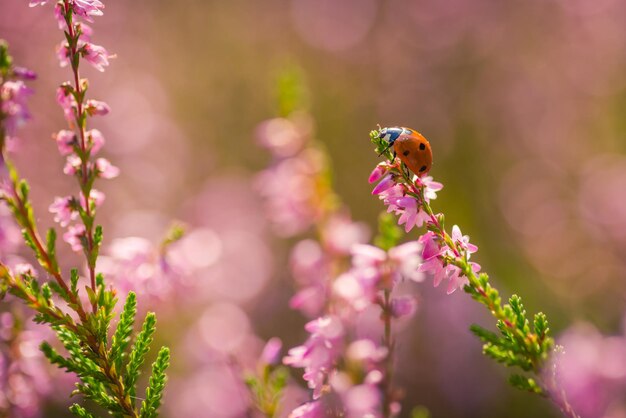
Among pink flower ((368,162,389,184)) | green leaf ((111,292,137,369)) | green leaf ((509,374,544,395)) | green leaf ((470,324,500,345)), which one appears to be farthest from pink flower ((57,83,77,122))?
green leaf ((509,374,544,395))

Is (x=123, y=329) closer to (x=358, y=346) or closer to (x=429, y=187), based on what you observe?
(x=358, y=346)

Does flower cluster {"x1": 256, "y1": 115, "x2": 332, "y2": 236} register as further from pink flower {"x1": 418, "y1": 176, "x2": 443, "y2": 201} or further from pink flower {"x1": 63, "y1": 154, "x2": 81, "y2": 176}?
pink flower {"x1": 63, "y1": 154, "x2": 81, "y2": 176}

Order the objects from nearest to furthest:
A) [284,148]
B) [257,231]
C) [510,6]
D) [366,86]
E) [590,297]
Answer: [284,148], [590,297], [257,231], [366,86], [510,6]

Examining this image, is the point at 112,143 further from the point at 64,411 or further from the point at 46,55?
the point at 64,411

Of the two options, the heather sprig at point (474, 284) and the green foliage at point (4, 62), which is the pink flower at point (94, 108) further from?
the heather sprig at point (474, 284)

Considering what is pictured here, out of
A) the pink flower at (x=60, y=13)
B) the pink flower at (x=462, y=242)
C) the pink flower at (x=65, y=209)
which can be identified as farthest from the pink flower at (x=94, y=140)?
the pink flower at (x=462, y=242)

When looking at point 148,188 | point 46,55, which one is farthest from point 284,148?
point 46,55

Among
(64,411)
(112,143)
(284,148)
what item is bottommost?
(64,411)

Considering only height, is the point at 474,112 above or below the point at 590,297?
above
